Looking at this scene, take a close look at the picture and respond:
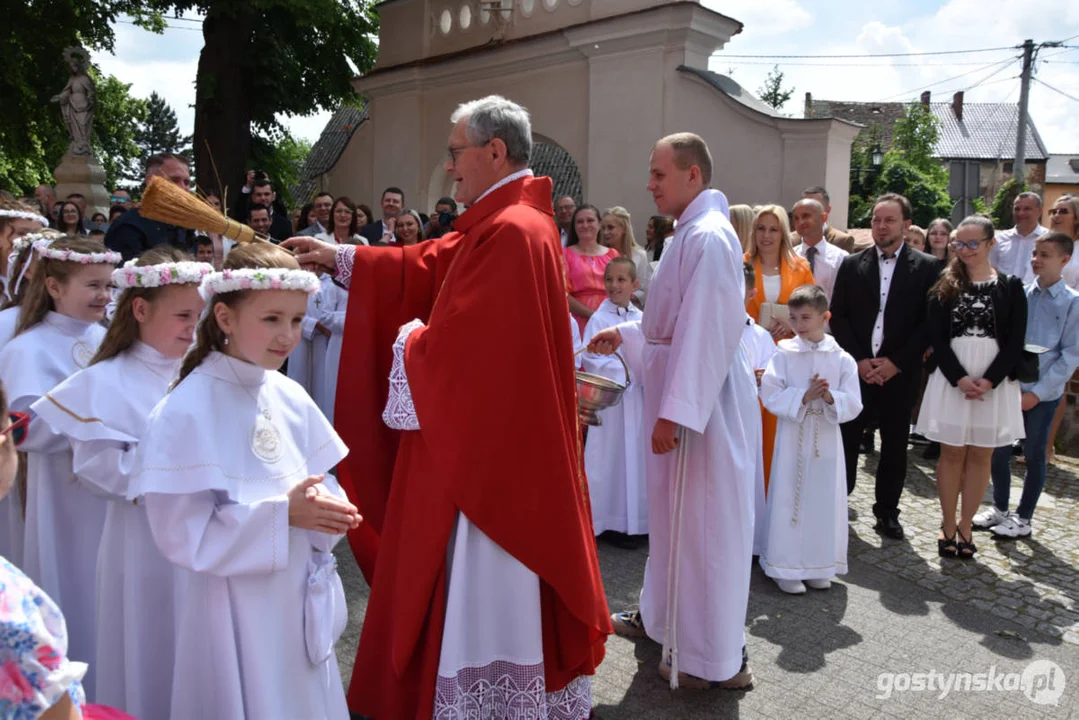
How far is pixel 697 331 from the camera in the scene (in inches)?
141

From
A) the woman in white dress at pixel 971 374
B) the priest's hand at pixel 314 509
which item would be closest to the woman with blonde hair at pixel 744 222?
the woman in white dress at pixel 971 374

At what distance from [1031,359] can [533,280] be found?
431cm

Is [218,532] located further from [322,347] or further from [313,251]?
[322,347]

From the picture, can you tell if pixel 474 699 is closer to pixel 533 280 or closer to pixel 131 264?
pixel 533 280

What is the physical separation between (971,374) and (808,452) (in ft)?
4.53

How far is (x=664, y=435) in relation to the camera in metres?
3.67

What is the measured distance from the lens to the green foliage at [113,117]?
24.8 m

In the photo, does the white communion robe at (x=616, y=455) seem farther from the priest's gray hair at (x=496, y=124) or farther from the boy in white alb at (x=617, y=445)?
the priest's gray hair at (x=496, y=124)

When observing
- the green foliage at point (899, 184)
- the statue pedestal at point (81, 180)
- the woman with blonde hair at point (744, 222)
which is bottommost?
the woman with blonde hair at point (744, 222)

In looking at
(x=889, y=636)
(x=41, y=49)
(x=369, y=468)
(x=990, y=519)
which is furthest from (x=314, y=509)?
(x=41, y=49)

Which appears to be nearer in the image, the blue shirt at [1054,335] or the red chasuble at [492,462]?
the red chasuble at [492,462]

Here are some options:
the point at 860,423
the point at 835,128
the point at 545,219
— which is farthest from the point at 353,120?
the point at 545,219

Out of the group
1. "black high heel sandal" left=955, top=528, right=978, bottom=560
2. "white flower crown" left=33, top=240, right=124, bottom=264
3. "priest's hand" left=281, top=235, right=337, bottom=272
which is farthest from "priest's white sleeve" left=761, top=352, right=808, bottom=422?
"white flower crown" left=33, top=240, right=124, bottom=264

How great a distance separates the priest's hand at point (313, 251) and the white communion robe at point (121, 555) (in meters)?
0.95
